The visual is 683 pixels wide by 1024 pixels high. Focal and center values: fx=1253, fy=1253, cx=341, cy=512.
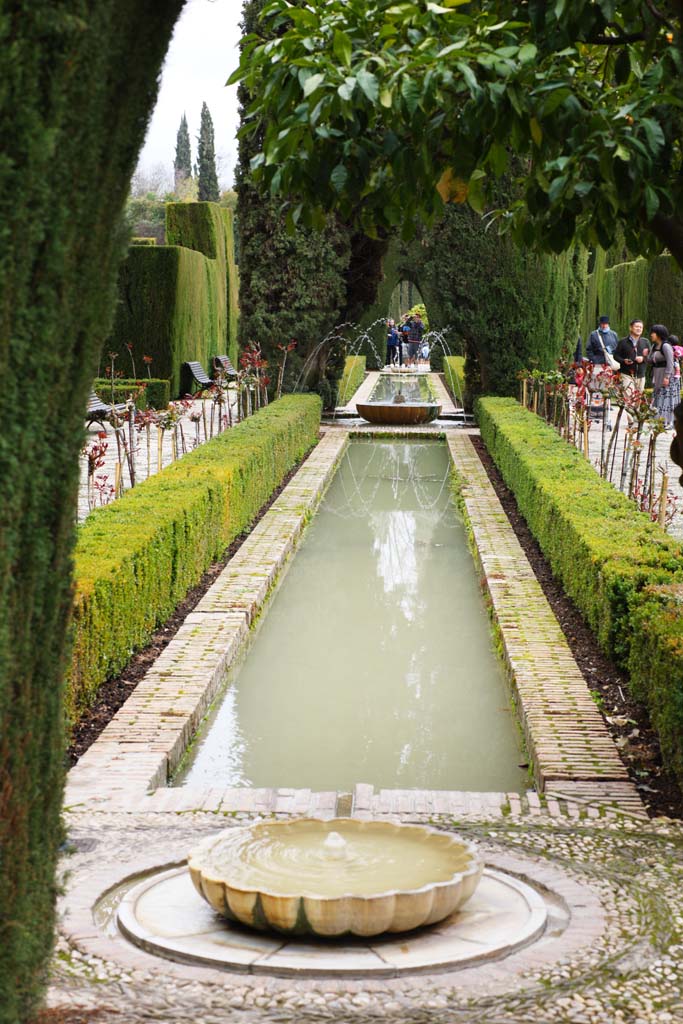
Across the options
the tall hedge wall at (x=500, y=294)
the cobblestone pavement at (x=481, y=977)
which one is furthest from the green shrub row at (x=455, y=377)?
the cobblestone pavement at (x=481, y=977)

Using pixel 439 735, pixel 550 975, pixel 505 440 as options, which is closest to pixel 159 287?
pixel 505 440

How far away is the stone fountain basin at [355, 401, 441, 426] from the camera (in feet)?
65.7

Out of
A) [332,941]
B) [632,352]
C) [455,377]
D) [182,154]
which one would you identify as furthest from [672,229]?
[182,154]

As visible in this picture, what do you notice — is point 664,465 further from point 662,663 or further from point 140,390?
point 662,663

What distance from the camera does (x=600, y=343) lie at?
653 inches

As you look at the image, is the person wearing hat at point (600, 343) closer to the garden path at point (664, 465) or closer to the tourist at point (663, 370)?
the tourist at point (663, 370)

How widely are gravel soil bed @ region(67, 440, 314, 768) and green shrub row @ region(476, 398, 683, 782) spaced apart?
2.41m

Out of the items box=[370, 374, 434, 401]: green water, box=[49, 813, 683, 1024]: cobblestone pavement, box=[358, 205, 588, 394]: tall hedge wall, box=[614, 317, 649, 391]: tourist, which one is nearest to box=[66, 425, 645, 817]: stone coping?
box=[49, 813, 683, 1024]: cobblestone pavement

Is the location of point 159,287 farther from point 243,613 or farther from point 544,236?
point 544,236

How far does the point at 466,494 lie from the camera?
502 inches

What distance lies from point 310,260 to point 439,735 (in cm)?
1335

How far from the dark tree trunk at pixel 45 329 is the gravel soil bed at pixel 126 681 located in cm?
297

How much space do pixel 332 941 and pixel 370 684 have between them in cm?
356

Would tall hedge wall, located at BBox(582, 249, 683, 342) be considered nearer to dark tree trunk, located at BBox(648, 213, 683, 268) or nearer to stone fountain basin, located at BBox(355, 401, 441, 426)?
stone fountain basin, located at BBox(355, 401, 441, 426)
